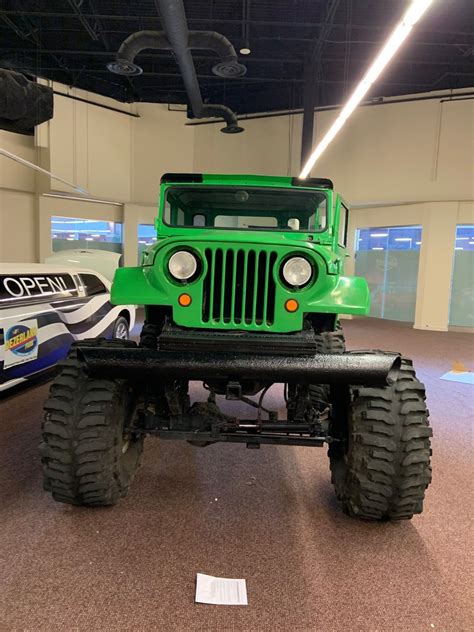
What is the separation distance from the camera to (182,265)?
224 centimetres

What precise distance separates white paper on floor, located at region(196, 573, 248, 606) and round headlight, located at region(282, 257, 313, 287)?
1.43 m

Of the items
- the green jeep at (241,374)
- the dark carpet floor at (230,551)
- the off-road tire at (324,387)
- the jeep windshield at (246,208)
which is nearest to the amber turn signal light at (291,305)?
the green jeep at (241,374)

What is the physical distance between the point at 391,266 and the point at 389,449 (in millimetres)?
9642

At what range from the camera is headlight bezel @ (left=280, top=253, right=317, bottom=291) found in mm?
2223

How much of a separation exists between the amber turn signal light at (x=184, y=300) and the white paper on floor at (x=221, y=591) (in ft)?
4.21

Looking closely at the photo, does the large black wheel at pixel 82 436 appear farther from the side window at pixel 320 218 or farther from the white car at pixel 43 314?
the white car at pixel 43 314

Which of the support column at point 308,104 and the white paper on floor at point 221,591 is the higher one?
the support column at point 308,104

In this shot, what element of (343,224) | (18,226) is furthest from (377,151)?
(18,226)

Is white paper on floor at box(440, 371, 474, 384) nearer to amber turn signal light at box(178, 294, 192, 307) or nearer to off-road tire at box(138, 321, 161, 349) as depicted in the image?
off-road tire at box(138, 321, 161, 349)

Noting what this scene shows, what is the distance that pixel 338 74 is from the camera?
9984mm

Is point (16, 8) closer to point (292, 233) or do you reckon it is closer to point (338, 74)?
point (338, 74)

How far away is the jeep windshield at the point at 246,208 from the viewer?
3184 millimetres

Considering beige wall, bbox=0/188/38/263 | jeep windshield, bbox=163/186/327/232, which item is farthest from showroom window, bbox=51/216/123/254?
jeep windshield, bbox=163/186/327/232

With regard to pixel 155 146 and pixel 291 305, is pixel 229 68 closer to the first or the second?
pixel 155 146
